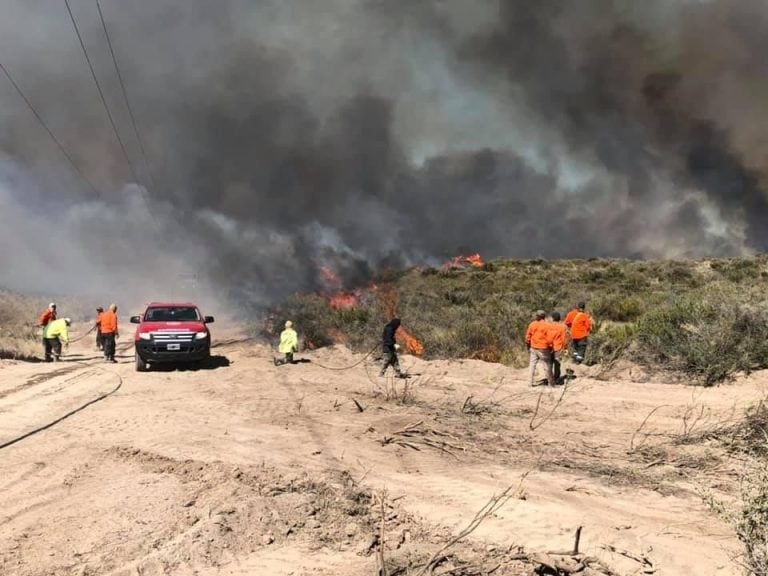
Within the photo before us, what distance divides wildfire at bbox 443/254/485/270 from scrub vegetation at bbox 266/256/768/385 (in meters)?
8.90

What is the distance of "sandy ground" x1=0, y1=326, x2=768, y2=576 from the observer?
4.75 meters

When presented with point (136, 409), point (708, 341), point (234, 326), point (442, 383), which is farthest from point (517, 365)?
point (234, 326)

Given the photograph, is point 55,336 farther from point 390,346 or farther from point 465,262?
point 465,262

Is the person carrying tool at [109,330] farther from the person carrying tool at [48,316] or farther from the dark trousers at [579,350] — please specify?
the dark trousers at [579,350]

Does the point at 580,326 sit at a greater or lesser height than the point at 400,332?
greater

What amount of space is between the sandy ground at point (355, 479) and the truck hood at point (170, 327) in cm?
296

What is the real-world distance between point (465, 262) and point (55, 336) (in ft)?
117

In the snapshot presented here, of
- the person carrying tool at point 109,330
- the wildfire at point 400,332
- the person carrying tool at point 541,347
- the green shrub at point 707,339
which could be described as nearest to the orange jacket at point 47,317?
the person carrying tool at point 109,330

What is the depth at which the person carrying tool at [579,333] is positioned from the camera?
581 inches

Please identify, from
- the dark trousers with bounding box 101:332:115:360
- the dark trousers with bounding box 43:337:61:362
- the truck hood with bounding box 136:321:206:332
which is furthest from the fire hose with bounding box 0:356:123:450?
the dark trousers with bounding box 43:337:61:362

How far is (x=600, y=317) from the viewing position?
70.2 feet

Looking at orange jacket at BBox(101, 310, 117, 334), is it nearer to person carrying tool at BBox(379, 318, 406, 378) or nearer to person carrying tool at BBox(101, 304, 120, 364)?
person carrying tool at BBox(101, 304, 120, 364)

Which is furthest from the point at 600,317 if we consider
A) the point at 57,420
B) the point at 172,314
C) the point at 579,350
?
the point at 57,420

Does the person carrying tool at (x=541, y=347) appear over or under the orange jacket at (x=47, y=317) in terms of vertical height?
under
